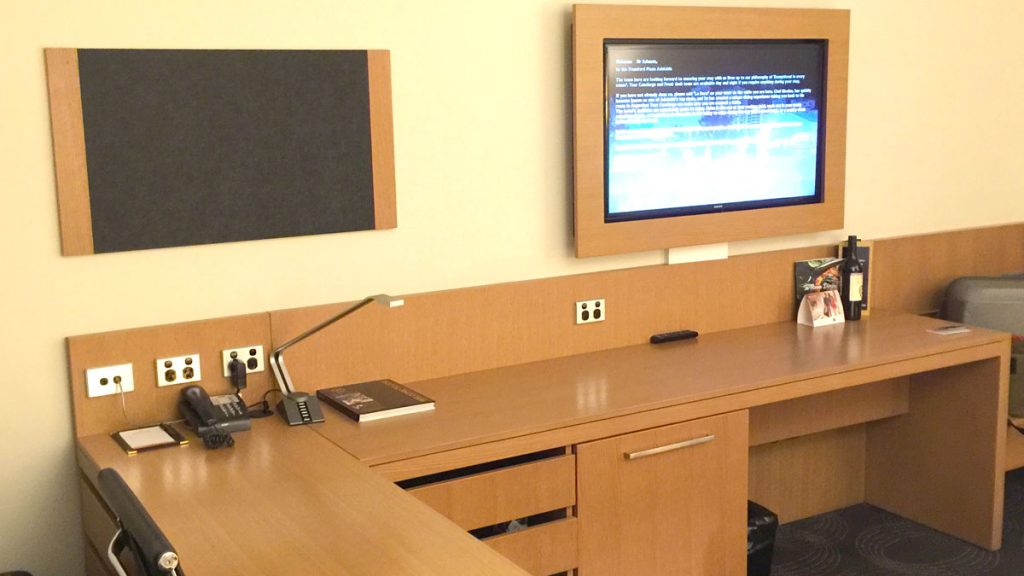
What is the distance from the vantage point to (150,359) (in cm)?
298

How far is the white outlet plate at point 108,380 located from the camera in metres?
2.90

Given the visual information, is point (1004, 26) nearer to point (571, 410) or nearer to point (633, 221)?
point (633, 221)

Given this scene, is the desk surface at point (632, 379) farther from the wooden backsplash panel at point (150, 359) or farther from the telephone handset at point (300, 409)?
the wooden backsplash panel at point (150, 359)

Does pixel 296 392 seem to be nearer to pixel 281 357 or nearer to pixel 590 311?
pixel 281 357

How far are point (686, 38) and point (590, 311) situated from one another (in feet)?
3.06

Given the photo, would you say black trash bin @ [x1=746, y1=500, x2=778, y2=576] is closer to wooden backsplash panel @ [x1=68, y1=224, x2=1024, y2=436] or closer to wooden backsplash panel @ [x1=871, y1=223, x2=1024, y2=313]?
wooden backsplash panel @ [x1=68, y1=224, x2=1024, y2=436]

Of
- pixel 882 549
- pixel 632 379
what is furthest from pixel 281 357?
pixel 882 549

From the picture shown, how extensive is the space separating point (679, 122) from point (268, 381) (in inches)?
61.2

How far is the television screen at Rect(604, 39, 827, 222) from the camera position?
358cm

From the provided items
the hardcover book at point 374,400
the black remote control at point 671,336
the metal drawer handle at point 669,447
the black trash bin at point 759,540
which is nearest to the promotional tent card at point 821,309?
the black remote control at point 671,336

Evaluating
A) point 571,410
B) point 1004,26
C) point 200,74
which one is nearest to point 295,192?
point 200,74

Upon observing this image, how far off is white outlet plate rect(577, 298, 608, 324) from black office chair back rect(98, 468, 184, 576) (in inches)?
71.8

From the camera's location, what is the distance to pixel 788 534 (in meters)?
4.09

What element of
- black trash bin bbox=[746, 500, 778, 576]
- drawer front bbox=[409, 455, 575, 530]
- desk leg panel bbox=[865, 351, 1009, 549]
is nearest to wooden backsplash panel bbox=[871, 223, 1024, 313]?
desk leg panel bbox=[865, 351, 1009, 549]
